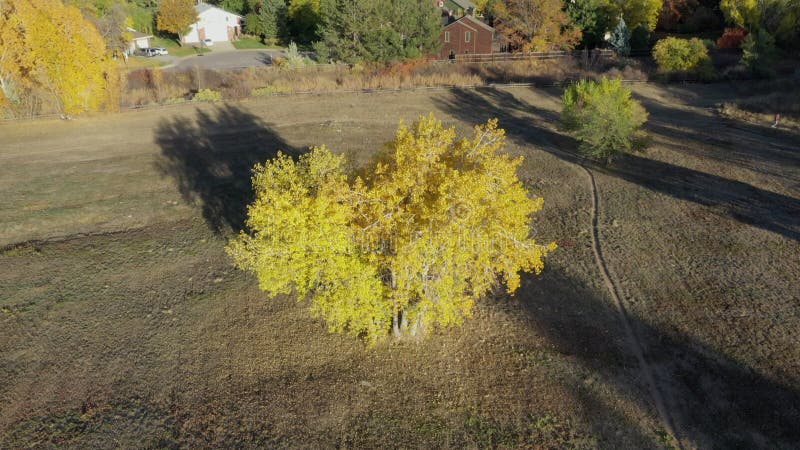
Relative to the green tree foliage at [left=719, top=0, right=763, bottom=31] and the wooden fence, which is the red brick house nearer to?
the wooden fence

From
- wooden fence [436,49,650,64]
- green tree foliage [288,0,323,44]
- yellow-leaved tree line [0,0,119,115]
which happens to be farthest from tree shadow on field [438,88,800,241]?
green tree foliage [288,0,323,44]

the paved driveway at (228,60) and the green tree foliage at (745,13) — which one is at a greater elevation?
the green tree foliage at (745,13)

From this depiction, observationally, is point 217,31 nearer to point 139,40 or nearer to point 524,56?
point 139,40

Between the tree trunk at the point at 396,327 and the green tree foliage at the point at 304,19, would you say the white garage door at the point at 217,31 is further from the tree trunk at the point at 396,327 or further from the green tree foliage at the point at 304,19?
the tree trunk at the point at 396,327

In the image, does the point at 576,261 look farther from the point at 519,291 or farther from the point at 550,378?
the point at 550,378

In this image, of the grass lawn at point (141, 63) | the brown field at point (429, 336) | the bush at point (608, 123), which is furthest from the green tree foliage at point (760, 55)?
the grass lawn at point (141, 63)

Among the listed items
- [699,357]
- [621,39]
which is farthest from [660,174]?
[621,39]

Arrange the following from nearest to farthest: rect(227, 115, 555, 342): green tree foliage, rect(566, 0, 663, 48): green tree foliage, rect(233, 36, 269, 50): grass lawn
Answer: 1. rect(227, 115, 555, 342): green tree foliage
2. rect(566, 0, 663, 48): green tree foliage
3. rect(233, 36, 269, 50): grass lawn

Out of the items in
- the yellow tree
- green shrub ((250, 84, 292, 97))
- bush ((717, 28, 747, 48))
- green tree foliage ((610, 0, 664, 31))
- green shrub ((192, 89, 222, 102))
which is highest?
green tree foliage ((610, 0, 664, 31))
